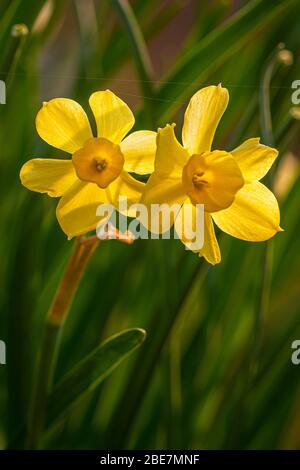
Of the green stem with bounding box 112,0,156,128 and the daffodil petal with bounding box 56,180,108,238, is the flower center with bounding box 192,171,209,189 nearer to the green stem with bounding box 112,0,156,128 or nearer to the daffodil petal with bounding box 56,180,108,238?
the daffodil petal with bounding box 56,180,108,238

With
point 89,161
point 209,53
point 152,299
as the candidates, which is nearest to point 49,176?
point 89,161

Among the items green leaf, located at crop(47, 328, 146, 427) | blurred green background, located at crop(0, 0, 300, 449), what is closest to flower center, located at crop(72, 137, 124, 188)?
green leaf, located at crop(47, 328, 146, 427)

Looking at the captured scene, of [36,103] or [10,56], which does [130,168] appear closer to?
[10,56]

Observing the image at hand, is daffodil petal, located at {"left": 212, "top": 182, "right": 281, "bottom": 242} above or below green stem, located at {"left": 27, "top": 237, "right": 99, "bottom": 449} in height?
above

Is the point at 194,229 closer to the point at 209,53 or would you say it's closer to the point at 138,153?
the point at 138,153

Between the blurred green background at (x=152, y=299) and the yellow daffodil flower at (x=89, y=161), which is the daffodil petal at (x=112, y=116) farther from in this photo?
the blurred green background at (x=152, y=299)

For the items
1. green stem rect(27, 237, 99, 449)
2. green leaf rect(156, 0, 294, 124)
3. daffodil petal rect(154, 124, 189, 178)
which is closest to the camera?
daffodil petal rect(154, 124, 189, 178)

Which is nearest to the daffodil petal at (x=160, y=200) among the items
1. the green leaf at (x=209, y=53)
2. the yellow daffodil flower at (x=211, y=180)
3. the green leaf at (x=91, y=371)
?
the yellow daffodil flower at (x=211, y=180)
